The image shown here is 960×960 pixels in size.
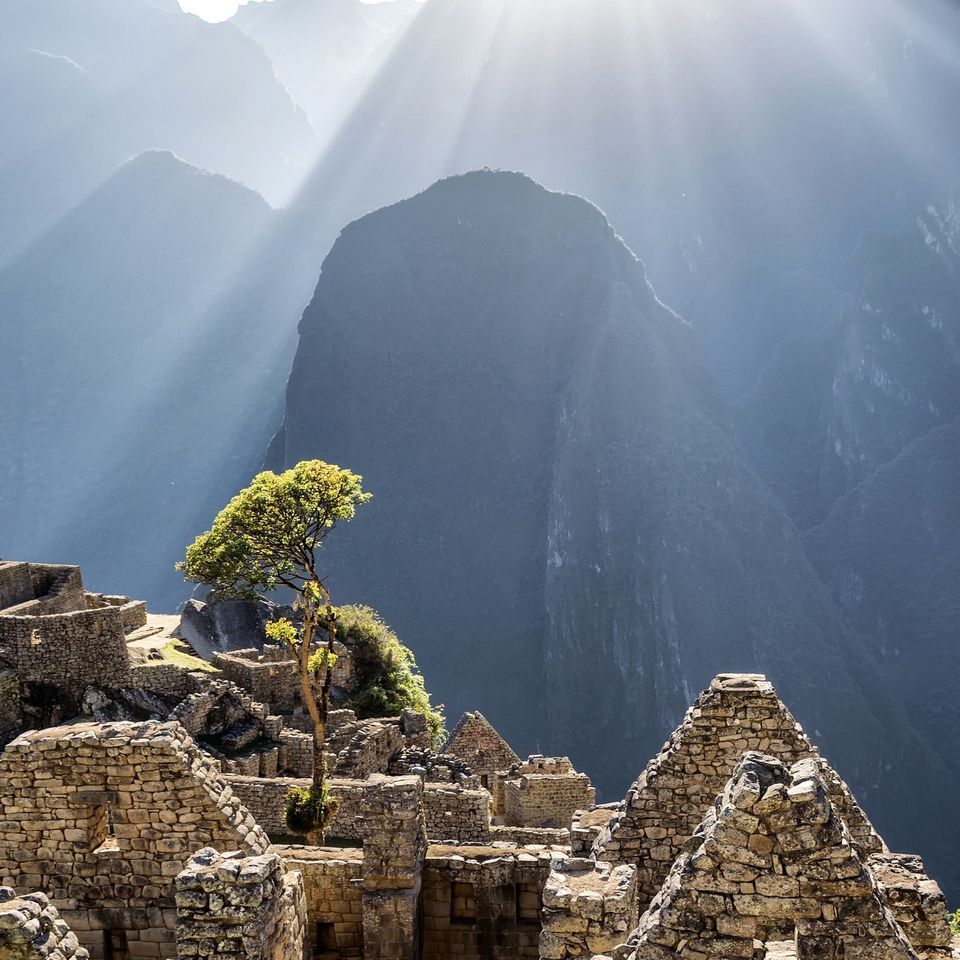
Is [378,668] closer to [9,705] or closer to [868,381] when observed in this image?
[9,705]

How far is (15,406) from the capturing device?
144875mm

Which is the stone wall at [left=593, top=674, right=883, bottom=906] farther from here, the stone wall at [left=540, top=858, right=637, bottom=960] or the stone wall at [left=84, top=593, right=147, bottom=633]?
the stone wall at [left=84, top=593, right=147, bottom=633]

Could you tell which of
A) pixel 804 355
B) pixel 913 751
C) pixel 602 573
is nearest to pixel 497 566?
pixel 602 573

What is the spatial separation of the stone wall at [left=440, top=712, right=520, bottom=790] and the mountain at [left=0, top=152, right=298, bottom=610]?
343 feet

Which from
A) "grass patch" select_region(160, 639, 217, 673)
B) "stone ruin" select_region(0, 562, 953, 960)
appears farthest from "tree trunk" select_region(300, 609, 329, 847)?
"grass patch" select_region(160, 639, 217, 673)

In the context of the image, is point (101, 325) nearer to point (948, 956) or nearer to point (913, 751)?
point (913, 751)

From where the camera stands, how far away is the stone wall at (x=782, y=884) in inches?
131

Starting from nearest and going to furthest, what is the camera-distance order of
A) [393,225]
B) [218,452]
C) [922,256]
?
[393,225] < [218,452] < [922,256]

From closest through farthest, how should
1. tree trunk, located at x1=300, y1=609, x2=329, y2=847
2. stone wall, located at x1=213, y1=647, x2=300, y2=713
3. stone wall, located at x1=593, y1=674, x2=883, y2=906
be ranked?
stone wall, located at x1=593, y1=674, x2=883, y2=906
tree trunk, located at x1=300, y1=609, x2=329, y2=847
stone wall, located at x1=213, y1=647, x2=300, y2=713

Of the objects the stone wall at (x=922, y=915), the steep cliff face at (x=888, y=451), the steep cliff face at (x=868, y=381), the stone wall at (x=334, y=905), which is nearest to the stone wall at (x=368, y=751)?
the stone wall at (x=334, y=905)

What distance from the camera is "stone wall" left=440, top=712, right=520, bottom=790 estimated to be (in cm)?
2400

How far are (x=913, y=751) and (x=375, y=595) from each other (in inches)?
2829

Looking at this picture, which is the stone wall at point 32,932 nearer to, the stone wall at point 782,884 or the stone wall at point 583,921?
the stone wall at point 583,921

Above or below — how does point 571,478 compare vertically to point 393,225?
below
